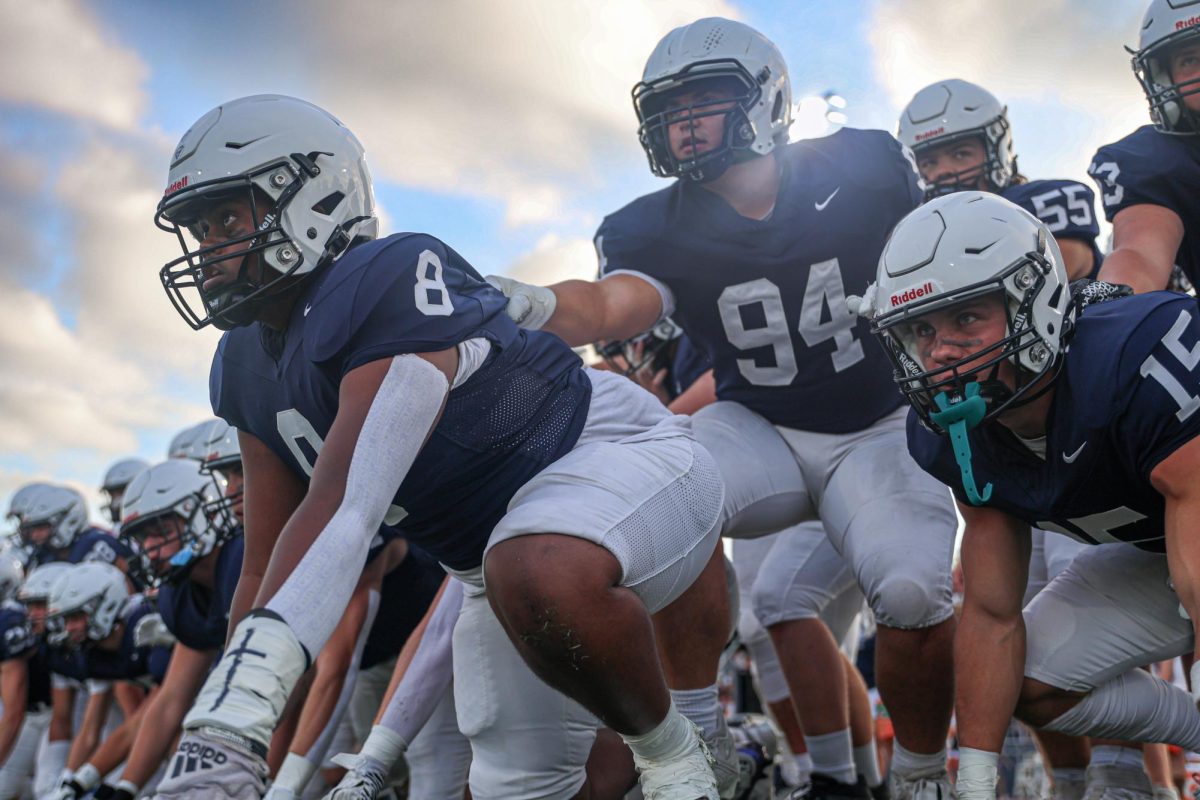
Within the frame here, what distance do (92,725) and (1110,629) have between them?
5885 mm

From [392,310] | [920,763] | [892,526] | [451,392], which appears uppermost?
[392,310]

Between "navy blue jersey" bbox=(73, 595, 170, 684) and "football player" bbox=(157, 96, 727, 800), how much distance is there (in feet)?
14.1

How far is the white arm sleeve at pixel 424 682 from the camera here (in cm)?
307

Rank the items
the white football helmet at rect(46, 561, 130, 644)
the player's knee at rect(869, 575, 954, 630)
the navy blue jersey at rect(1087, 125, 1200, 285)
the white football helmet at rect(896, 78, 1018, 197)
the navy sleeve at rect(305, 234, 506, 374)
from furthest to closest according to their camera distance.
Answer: the white football helmet at rect(46, 561, 130, 644) → the white football helmet at rect(896, 78, 1018, 197) → the navy blue jersey at rect(1087, 125, 1200, 285) → the player's knee at rect(869, 575, 954, 630) → the navy sleeve at rect(305, 234, 506, 374)

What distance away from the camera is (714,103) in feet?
11.3

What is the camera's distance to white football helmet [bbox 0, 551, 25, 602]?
9336 millimetres

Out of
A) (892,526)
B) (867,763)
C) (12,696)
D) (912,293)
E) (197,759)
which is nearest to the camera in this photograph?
(197,759)

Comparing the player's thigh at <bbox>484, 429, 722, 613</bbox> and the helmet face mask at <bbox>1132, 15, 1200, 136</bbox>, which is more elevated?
the helmet face mask at <bbox>1132, 15, 1200, 136</bbox>

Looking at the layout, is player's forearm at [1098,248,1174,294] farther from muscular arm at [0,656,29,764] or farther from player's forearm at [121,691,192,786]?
muscular arm at [0,656,29,764]

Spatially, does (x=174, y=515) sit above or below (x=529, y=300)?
below

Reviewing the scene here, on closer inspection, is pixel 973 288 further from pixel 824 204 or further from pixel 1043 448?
pixel 824 204

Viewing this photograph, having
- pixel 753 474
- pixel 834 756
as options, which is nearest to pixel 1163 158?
pixel 753 474

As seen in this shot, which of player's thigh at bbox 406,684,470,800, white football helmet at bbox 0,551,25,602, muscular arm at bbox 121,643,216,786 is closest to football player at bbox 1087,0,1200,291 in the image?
player's thigh at bbox 406,684,470,800

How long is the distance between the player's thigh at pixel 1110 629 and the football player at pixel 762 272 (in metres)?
0.54
